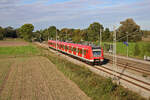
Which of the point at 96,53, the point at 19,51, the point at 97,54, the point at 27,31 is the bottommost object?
the point at 19,51

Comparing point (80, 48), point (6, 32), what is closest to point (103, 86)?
point (80, 48)

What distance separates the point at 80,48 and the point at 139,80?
43.7 feet

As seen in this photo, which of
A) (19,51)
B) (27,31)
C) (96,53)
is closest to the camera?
(96,53)

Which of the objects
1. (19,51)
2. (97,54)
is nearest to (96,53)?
(97,54)

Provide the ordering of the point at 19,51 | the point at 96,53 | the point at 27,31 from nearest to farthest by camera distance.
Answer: the point at 96,53 < the point at 19,51 < the point at 27,31

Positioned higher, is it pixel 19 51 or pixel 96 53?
pixel 96 53

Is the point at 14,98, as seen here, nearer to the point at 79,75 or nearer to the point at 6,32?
the point at 79,75

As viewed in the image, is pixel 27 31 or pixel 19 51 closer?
pixel 19 51

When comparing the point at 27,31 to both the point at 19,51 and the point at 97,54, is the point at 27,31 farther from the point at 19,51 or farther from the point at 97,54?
the point at 97,54

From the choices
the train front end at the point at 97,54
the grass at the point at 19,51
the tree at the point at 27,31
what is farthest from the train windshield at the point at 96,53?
the tree at the point at 27,31

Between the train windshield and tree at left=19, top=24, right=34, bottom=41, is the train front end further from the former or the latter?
tree at left=19, top=24, right=34, bottom=41

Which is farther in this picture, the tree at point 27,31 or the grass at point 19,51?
the tree at point 27,31

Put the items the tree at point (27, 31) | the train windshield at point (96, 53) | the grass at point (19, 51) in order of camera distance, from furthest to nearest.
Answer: the tree at point (27, 31)
the grass at point (19, 51)
the train windshield at point (96, 53)

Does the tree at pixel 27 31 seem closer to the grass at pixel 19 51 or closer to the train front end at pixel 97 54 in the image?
the grass at pixel 19 51
